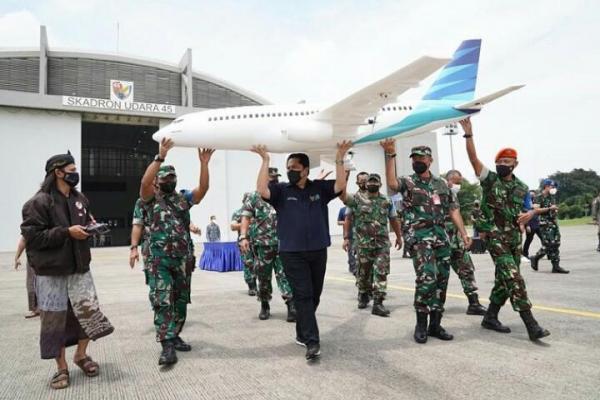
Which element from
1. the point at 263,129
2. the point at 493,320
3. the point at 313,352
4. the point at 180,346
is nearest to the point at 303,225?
the point at 313,352

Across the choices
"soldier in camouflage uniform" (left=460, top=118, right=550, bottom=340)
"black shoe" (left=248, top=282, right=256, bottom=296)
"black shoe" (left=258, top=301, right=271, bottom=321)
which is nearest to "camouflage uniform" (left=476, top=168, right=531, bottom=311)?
"soldier in camouflage uniform" (left=460, top=118, right=550, bottom=340)

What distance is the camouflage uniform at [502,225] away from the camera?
13.3ft

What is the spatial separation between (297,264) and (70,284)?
1.95 meters

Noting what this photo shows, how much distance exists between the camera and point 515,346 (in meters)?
3.68

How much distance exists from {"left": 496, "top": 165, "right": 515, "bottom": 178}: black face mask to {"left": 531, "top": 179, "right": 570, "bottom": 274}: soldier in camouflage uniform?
190 inches

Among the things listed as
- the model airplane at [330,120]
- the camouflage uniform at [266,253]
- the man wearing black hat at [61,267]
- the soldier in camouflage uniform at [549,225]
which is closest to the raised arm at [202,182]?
the man wearing black hat at [61,267]

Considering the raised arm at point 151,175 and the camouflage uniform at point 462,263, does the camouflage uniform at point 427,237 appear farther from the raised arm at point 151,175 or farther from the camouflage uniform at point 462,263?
the raised arm at point 151,175

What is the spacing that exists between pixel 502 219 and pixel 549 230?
5.43 meters

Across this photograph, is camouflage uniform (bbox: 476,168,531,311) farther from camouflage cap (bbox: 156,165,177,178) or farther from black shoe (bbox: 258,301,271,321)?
camouflage cap (bbox: 156,165,177,178)

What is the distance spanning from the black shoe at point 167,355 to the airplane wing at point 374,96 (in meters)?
10.2

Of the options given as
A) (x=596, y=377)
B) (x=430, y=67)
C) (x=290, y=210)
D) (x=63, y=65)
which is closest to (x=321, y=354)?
(x=290, y=210)

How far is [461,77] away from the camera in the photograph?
16.9m

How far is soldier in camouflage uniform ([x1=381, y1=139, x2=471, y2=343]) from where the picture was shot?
406 cm

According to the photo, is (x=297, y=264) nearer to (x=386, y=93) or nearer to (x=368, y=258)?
(x=368, y=258)
